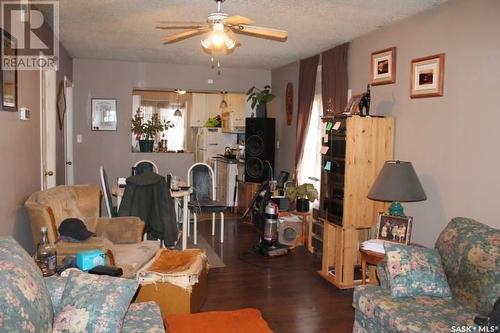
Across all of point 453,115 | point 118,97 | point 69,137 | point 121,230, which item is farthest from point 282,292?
point 118,97

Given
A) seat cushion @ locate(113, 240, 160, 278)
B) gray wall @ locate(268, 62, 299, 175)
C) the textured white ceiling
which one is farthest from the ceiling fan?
gray wall @ locate(268, 62, 299, 175)

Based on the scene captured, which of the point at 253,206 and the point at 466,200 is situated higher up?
the point at 466,200

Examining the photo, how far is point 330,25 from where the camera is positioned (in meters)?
4.17

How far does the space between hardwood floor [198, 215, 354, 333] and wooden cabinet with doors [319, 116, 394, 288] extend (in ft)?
0.98

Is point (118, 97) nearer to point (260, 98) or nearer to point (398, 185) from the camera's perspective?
point (260, 98)

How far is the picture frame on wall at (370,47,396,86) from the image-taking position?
4137mm

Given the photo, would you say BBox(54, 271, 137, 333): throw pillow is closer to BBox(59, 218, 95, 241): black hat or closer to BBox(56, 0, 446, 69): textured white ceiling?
BBox(59, 218, 95, 241): black hat

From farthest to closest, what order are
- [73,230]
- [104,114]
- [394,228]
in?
[104,114] < [394,228] < [73,230]

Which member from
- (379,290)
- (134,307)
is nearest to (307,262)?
(379,290)

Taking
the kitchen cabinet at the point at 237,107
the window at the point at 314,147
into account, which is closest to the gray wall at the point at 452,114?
the window at the point at 314,147

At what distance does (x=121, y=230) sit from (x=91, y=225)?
0.28m

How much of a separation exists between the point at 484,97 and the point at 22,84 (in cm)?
352

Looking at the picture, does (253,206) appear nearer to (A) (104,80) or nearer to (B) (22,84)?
(A) (104,80)

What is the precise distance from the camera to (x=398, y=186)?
135 inches
